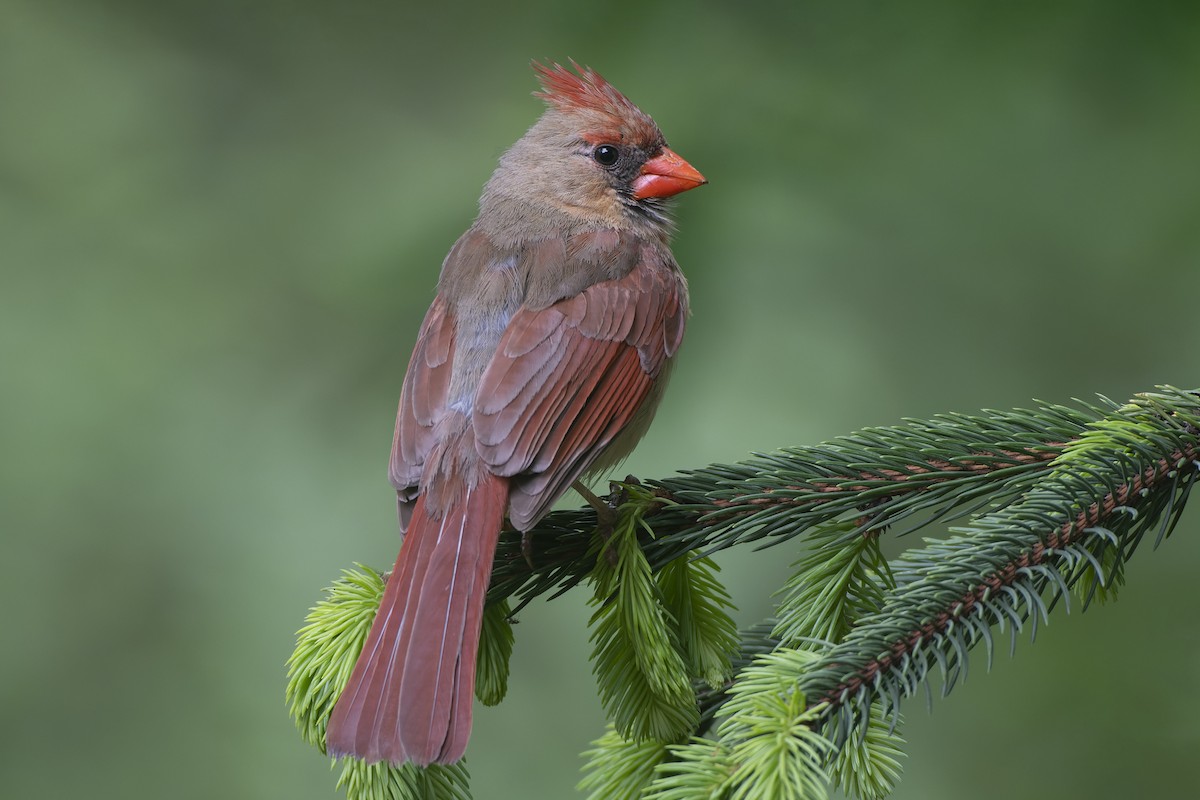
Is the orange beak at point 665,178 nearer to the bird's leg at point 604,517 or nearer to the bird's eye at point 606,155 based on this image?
the bird's eye at point 606,155

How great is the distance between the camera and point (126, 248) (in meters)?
3.52

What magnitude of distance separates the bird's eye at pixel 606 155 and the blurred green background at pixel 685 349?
24 cm

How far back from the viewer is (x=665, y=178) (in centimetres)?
276

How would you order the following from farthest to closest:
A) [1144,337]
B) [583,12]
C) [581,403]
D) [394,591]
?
[583,12] < [1144,337] < [581,403] < [394,591]

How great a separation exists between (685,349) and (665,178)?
0.43m

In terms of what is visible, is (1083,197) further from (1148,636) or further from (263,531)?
(263,531)

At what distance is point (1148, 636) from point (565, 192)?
1733 millimetres

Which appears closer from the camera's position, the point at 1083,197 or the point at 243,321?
the point at 1083,197

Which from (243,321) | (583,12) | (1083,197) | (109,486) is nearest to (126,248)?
(243,321)

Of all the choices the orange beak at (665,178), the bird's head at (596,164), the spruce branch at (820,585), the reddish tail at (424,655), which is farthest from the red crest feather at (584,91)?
the reddish tail at (424,655)

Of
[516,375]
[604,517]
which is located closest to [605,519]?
[604,517]

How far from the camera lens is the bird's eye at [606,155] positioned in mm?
2789

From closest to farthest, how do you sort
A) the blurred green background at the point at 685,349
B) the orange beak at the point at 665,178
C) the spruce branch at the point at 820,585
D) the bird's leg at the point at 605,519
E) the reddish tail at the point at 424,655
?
the spruce branch at the point at 820,585, the reddish tail at the point at 424,655, the bird's leg at the point at 605,519, the orange beak at the point at 665,178, the blurred green background at the point at 685,349

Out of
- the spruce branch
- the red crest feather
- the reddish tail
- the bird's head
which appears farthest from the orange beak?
the reddish tail
